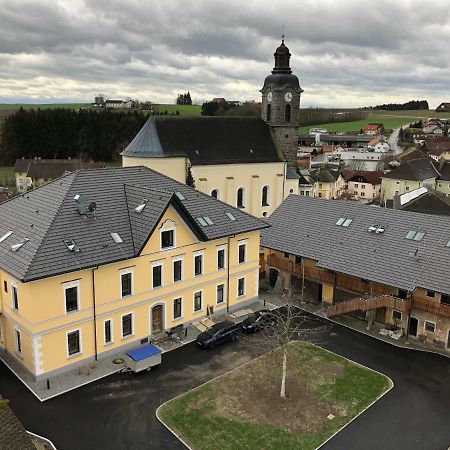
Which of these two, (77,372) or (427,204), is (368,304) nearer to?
(77,372)

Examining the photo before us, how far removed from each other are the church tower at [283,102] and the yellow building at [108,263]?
105ft

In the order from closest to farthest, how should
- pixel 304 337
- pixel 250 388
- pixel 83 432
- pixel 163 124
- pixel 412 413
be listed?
pixel 83 432, pixel 412 413, pixel 250 388, pixel 304 337, pixel 163 124

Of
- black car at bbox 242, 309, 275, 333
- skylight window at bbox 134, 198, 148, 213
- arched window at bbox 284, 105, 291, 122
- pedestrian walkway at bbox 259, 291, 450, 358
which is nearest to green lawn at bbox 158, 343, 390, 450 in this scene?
black car at bbox 242, 309, 275, 333

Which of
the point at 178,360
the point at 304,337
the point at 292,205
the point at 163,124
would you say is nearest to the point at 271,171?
the point at 163,124

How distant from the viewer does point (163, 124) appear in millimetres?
55031

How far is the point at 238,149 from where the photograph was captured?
59.8 metres

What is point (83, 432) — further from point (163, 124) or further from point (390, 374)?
point (163, 124)

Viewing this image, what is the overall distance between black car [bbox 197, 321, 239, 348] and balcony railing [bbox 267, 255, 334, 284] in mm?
8348

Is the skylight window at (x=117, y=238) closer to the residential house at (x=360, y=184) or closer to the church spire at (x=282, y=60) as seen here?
the church spire at (x=282, y=60)

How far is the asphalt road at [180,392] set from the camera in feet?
71.9

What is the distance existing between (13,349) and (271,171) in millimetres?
41493

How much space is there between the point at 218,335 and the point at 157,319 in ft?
13.8

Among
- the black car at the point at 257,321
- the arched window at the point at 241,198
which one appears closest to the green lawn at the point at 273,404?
the black car at the point at 257,321

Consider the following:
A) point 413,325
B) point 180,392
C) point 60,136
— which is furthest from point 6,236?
point 60,136
